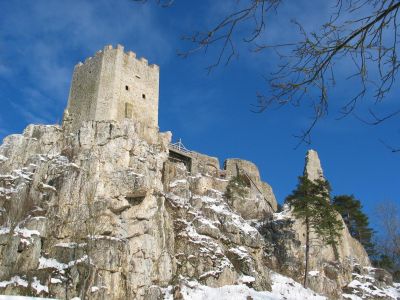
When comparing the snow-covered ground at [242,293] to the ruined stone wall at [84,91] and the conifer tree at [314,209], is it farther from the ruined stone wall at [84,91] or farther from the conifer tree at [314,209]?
the ruined stone wall at [84,91]

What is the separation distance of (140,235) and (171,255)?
1965 millimetres

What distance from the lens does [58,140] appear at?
3038 cm

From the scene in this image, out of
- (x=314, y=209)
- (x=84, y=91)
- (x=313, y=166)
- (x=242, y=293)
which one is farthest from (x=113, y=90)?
(x=313, y=166)

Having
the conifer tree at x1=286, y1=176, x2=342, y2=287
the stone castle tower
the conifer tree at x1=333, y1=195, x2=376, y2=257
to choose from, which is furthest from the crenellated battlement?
the conifer tree at x1=333, y1=195, x2=376, y2=257

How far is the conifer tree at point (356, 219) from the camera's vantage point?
43094 millimetres

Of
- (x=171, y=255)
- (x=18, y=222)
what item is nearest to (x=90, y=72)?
(x=18, y=222)

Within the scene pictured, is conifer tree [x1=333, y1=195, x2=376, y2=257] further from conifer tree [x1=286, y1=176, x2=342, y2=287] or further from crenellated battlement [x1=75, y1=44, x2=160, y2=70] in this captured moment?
crenellated battlement [x1=75, y1=44, x2=160, y2=70]

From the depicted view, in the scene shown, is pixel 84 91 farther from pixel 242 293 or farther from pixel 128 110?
pixel 242 293

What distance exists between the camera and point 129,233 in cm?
2433

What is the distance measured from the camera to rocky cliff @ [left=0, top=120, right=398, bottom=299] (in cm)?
2155

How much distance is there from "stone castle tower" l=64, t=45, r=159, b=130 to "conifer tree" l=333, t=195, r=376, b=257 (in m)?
20.6

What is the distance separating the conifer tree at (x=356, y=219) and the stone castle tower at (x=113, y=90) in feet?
67.5

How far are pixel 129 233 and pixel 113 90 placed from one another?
11038 mm

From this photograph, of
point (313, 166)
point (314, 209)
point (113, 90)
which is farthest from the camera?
point (313, 166)
